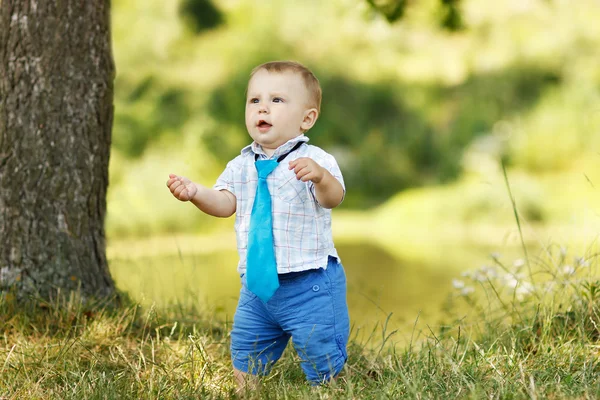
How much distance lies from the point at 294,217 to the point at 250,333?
0.36 meters

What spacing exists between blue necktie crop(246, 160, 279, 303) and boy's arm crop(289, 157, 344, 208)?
0.16m

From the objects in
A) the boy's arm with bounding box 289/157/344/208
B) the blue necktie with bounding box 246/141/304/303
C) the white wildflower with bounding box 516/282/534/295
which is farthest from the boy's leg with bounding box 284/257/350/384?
the white wildflower with bounding box 516/282/534/295

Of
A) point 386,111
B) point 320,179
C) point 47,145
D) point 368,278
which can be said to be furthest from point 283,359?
point 386,111

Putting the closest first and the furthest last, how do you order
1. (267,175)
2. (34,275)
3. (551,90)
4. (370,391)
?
(370,391) → (267,175) → (34,275) → (551,90)

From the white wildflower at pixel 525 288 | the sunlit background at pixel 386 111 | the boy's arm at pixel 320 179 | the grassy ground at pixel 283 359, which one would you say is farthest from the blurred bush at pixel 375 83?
the boy's arm at pixel 320 179

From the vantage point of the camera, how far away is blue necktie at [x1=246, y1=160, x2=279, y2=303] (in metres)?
1.94

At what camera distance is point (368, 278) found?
5.71 meters

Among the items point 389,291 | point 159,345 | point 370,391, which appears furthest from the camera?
point 389,291

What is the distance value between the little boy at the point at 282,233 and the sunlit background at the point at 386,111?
17.9 feet

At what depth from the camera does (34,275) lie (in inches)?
99.6

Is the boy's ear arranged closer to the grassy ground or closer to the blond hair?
the blond hair

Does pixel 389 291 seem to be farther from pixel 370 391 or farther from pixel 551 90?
pixel 551 90

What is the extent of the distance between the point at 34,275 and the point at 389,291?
3.07 meters

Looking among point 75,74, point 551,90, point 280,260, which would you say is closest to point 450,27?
point 75,74
